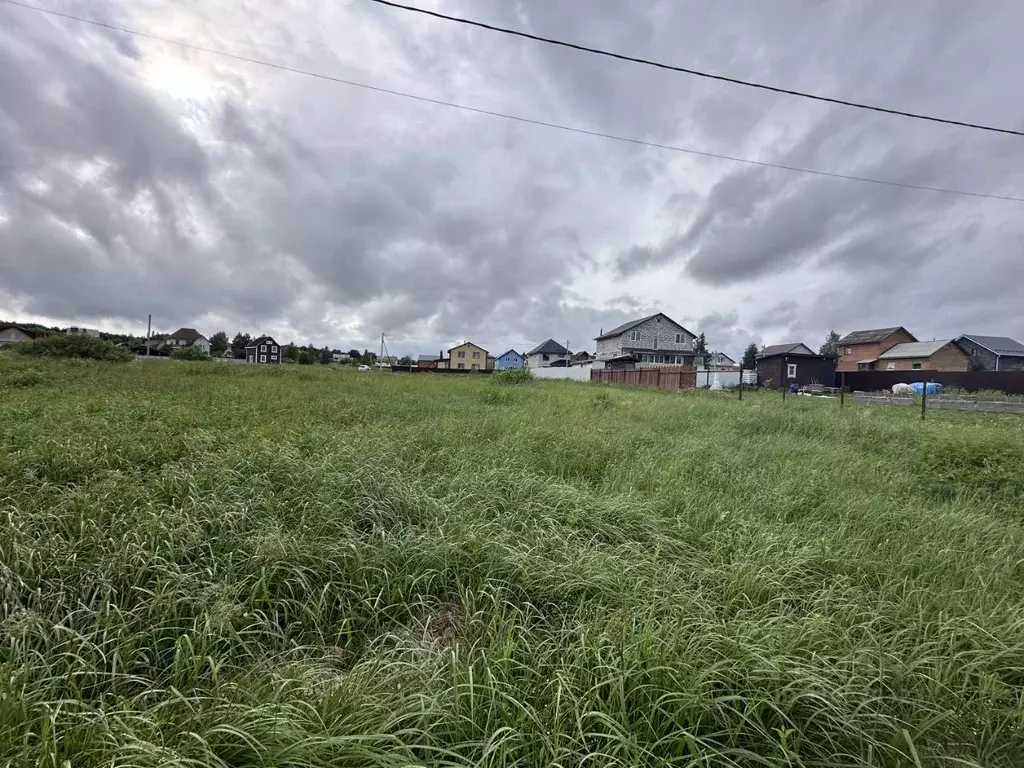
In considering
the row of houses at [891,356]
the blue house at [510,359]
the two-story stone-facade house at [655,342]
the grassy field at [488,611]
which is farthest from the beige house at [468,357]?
the grassy field at [488,611]

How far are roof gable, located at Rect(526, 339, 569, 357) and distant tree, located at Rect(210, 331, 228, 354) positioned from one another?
53.7 m

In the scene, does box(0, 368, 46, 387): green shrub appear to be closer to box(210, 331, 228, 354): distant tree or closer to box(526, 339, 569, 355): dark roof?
box(526, 339, 569, 355): dark roof

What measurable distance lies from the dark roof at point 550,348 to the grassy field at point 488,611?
58386 millimetres

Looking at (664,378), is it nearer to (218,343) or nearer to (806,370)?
(806,370)

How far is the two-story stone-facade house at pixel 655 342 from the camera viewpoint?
1535 inches

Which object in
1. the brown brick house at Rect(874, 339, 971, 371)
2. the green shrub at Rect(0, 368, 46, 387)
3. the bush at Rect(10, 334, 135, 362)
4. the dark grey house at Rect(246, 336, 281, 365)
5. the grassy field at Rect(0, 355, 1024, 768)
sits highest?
the dark grey house at Rect(246, 336, 281, 365)

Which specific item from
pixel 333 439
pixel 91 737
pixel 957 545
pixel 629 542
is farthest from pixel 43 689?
pixel 957 545

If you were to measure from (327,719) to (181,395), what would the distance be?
1002cm

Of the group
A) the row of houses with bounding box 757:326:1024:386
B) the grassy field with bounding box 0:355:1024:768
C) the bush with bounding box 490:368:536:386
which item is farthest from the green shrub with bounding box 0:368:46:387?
the row of houses with bounding box 757:326:1024:386

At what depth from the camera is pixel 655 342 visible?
1545 inches

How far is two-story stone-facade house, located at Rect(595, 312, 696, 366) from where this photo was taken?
39000 mm

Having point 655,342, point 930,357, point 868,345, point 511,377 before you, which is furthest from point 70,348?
point 868,345

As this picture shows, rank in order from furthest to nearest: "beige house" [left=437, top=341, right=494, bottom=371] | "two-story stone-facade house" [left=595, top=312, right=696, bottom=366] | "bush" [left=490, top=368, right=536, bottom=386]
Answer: "beige house" [left=437, top=341, right=494, bottom=371] < "two-story stone-facade house" [left=595, top=312, right=696, bottom=366] < "bush" [left=490, top=368, right=536, bottom=386]

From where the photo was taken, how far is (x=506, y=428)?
671 cm
